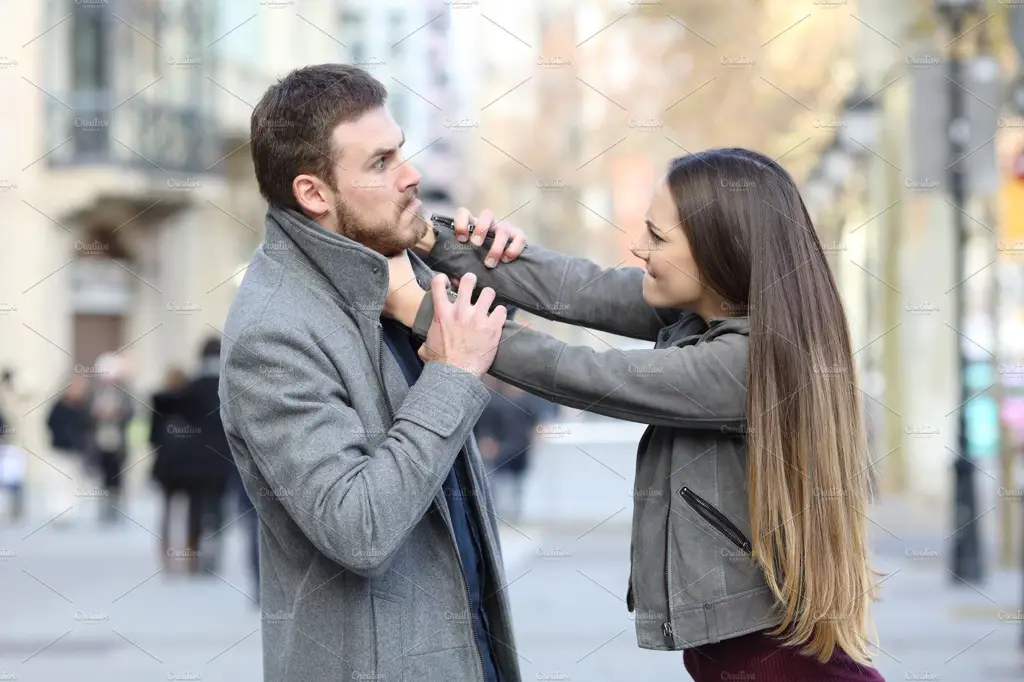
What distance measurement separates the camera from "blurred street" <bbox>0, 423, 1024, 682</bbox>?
796 cm

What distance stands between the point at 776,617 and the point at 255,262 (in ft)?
4.09

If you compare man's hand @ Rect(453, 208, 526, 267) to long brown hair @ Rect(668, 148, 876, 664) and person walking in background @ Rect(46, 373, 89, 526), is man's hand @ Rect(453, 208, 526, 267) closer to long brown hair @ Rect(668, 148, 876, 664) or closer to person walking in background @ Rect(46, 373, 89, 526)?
long brown hair @ Rect(668, 148, 876, 664)

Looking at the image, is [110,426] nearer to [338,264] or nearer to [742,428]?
[338,264]

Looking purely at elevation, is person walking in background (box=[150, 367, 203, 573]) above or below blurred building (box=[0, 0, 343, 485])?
below

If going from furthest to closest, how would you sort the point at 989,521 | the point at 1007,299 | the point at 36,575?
the point at 1007,299 → the point at 989,521 → the point at 36,575

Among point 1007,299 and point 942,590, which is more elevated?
point 1007,299

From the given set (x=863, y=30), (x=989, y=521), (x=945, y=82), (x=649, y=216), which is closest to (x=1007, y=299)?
(x=863, y=30)

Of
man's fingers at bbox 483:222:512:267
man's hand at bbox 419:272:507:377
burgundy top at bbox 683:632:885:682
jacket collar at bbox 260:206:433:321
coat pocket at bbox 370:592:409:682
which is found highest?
man's fingers at bbox 483:222:512:267

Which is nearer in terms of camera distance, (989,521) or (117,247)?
(989,521)

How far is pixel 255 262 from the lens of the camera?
2.85 m

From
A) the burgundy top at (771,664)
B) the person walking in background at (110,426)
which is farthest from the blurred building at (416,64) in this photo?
the burgundy top at (771,664)

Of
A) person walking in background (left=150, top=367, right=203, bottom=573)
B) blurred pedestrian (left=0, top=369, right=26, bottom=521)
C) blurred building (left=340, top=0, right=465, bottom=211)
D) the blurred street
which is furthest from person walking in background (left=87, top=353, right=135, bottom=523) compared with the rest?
blurred building (left=340, top=0, right=465, bottom=211)

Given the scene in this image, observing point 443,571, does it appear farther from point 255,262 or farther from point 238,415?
point 255,262

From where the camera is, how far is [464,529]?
9.45ft
